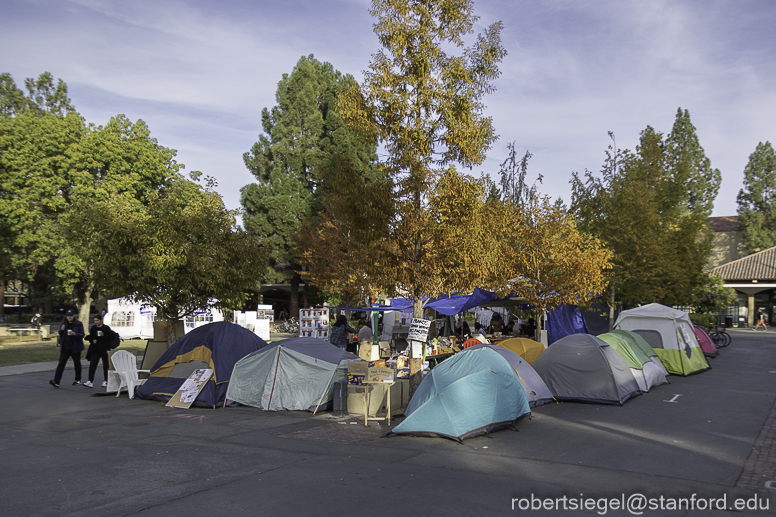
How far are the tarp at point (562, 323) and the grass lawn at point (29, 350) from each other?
17.5 meters

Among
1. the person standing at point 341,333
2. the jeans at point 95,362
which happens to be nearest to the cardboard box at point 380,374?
the jeans at point 95,362

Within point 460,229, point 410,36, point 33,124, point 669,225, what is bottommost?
point 460,229

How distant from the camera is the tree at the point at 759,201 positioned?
2188 inches

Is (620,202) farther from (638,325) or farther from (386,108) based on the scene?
(386,108)

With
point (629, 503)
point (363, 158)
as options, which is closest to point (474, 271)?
point (629, 503)

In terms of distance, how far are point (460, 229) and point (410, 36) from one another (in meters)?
4.24

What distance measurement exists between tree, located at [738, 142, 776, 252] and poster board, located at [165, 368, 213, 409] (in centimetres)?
5863

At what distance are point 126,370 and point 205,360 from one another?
2.35 m

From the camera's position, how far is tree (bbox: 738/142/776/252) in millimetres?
55562

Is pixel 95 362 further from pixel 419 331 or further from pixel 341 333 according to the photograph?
pixel 419 331

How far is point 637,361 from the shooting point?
14094 mm

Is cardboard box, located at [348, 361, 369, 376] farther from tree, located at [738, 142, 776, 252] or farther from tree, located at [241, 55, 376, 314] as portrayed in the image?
tree, located at [738, 142, 776, 252]

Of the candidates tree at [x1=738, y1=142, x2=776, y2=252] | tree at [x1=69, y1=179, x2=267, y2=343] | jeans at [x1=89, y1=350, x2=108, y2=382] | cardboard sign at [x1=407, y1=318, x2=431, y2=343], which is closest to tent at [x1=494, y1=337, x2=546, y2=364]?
cardboard sign at [x1=407, y1=318, x2=431, y2=343]

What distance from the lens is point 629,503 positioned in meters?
5.99
